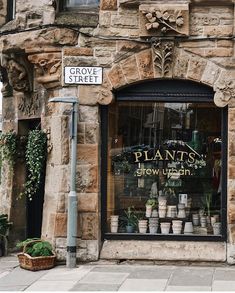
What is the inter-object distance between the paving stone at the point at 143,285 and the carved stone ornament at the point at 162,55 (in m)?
3.11

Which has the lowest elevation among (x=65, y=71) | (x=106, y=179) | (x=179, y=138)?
(x=106, y=179)

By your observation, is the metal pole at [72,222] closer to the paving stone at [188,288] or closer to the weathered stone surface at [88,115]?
the weathered stone surface at [88,115]

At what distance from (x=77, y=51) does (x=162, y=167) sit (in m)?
2.25

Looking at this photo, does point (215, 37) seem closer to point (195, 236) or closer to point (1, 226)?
point (195, 236)

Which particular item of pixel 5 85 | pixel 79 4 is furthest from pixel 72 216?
pixel 5 85

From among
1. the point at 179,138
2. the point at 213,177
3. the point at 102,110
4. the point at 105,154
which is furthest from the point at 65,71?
the point at 213,177

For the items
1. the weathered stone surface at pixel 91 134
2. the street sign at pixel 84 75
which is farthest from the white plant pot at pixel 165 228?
the street sign at pixel 84 75

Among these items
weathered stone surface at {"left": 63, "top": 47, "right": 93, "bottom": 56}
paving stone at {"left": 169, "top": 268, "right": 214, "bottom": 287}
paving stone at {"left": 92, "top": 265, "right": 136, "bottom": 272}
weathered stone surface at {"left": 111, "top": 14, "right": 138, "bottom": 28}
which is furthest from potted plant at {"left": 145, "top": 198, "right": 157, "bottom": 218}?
weathered stone surface at {"left": 111, "top": 14, "right": 138, "bottom": 28}

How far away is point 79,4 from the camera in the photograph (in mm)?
9859

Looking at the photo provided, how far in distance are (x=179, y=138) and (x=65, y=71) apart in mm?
2066

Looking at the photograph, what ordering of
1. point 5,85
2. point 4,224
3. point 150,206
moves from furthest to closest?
point 5,85 < point 4,224 < point 150,206

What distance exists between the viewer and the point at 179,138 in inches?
380

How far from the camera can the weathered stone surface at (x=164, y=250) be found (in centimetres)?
909

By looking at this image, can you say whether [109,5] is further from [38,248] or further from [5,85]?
[38,248]
